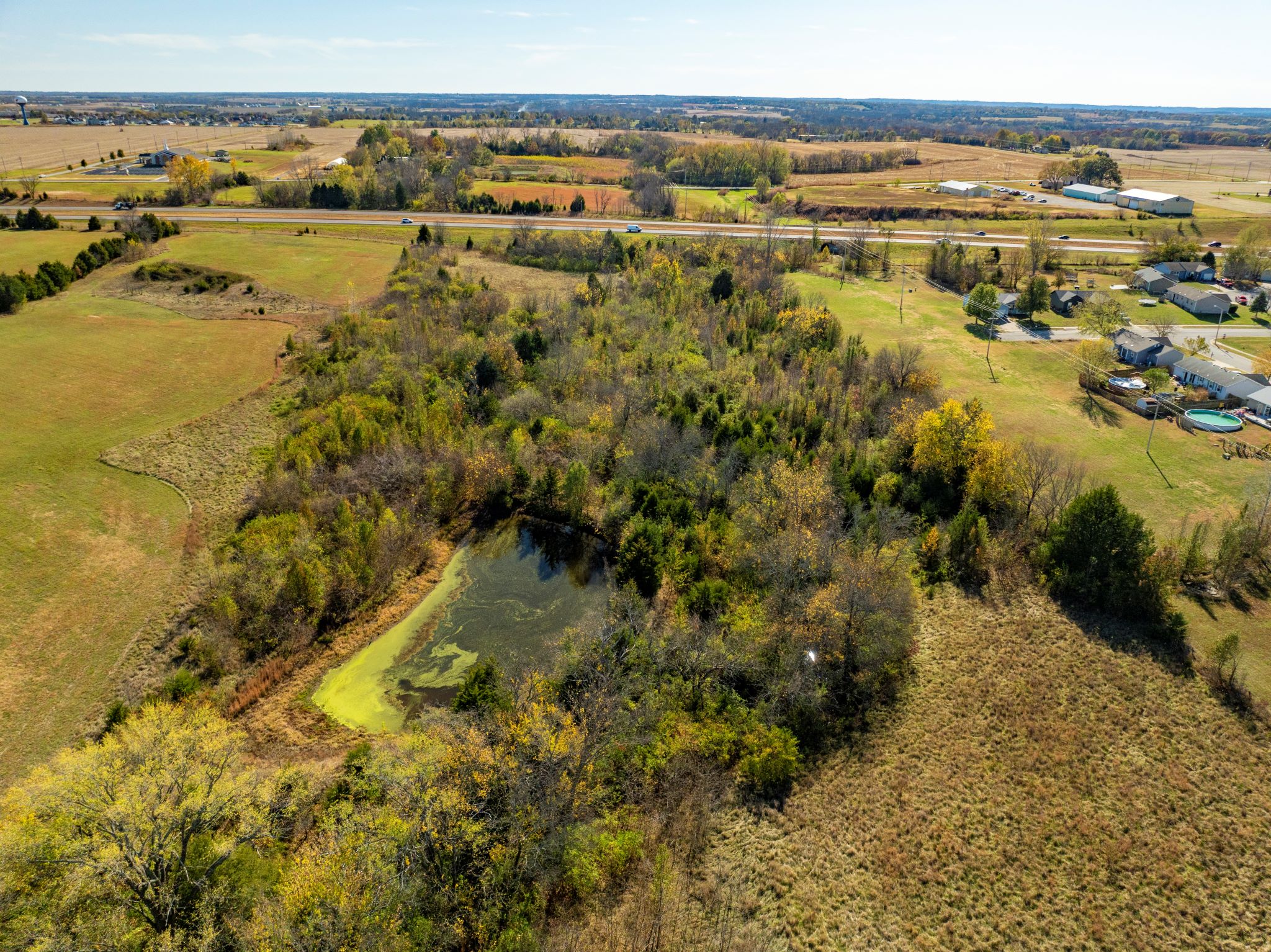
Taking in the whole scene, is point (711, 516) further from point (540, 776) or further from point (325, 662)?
point (325, 662)

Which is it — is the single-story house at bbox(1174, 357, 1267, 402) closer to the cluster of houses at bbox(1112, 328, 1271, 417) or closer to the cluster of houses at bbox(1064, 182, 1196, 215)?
the cluster of houses at bbox(1112, 328, 1271, 417)

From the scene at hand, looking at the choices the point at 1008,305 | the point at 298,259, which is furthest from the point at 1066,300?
the point at 298,259

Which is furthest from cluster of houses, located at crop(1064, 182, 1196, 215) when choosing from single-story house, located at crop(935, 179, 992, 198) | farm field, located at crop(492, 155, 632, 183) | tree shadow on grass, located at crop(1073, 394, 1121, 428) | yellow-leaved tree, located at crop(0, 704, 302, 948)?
yellow-leaved tree, located at crop(0, 704, 302, 948)

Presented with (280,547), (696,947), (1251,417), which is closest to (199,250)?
(280,547)

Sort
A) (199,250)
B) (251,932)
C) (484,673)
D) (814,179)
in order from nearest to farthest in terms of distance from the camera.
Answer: (251,932), (484,673), (199,250), (814,179)

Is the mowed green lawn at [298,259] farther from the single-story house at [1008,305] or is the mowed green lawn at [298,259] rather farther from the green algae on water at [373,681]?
the single-story house at [1008,305]
